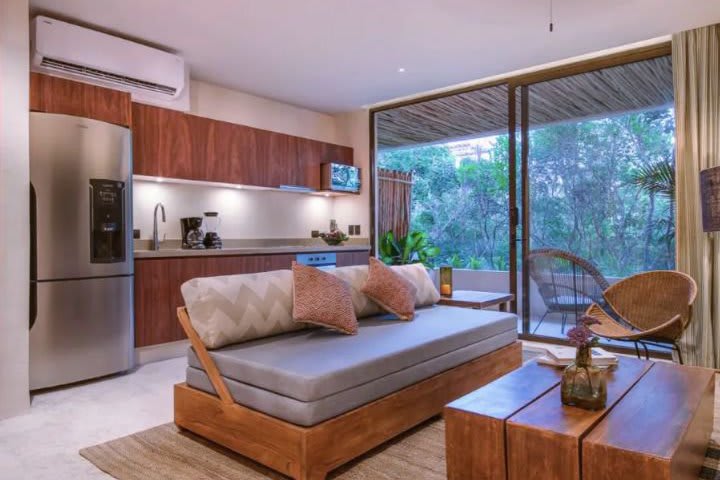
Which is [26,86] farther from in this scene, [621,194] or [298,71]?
[621,194]

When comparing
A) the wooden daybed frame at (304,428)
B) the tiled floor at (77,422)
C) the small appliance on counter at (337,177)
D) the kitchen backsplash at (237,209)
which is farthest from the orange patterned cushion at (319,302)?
the small appliance on counter at (337,177)

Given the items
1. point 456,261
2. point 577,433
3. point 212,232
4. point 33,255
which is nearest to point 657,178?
point 456,261

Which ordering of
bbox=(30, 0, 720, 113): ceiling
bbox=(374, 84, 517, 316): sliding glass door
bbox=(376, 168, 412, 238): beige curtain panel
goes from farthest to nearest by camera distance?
bbox=(376, 168, 412, 238): beige curtain panel
bbox=(374, 84, 517, 316): sliding glass door
bbox=(30, 0, 720, 113): ceiling

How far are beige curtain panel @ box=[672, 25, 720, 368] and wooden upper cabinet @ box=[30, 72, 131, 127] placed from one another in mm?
4309

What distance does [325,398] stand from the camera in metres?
1.87

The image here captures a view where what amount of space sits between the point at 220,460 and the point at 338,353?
697 millimetres

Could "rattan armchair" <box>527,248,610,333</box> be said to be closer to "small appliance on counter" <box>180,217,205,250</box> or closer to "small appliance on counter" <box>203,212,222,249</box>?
"small appliance on counter" <box>203,212,222,249</box>

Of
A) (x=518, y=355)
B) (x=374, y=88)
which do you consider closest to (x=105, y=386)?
(x=518, y=355)

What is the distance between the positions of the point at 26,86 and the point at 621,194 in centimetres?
453

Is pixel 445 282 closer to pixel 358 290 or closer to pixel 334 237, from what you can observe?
pixel 358 290

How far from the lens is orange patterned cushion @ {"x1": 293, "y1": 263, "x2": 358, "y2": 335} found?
257 centimetres

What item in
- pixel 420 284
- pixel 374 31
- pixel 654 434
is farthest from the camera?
pixel 374 31

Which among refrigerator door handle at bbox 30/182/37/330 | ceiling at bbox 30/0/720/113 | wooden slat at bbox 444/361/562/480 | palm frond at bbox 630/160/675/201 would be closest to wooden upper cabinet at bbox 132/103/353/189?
ceiling at bbox 30/0/720/113

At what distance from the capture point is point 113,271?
3389mm
